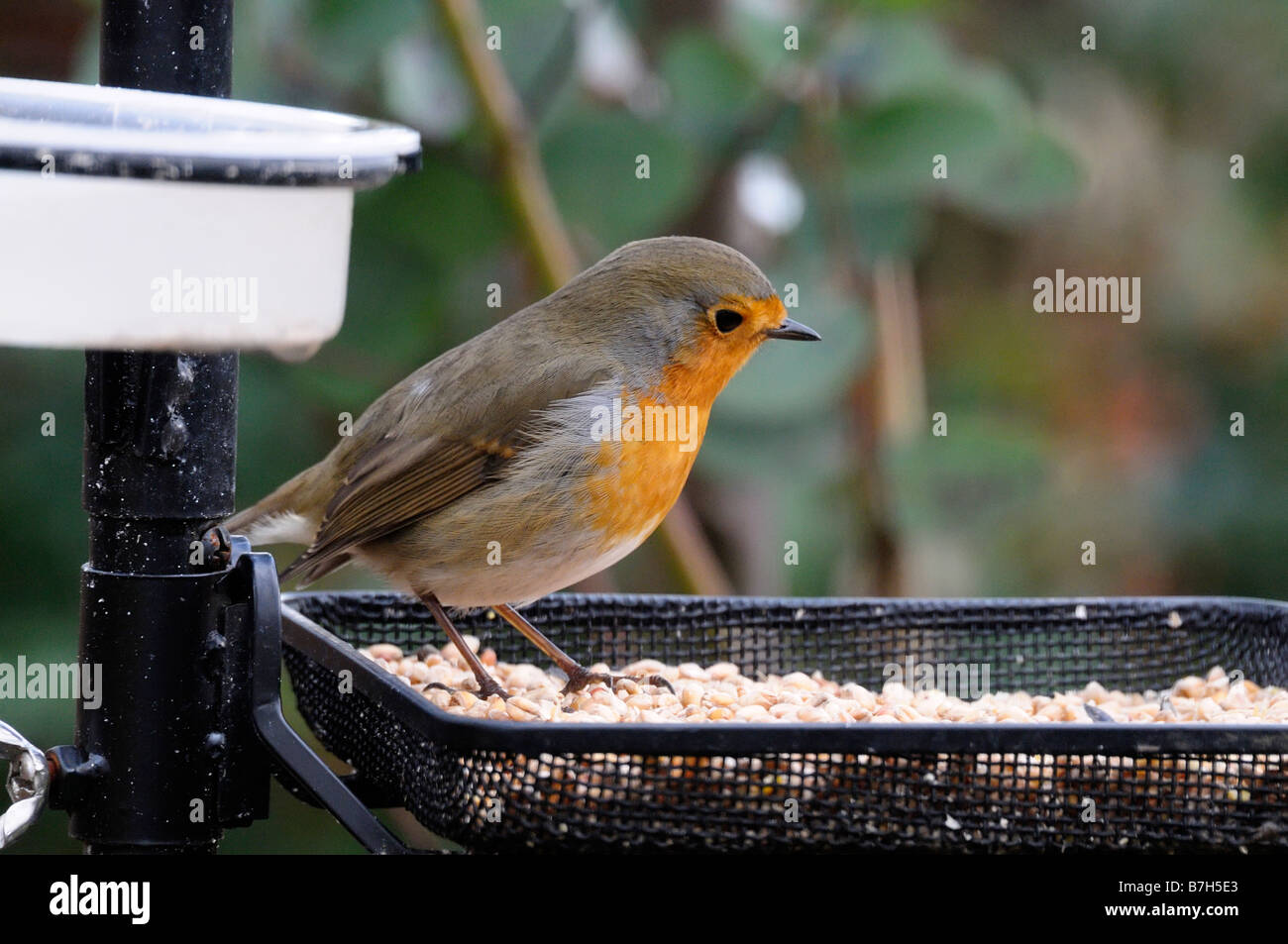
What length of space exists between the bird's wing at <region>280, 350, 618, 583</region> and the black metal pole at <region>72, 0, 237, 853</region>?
943mm

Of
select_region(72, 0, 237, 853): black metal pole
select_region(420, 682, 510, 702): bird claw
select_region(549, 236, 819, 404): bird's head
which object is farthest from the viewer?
select_region(549, 236, 819, 404): bird's head

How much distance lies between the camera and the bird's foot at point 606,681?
10.5 feet

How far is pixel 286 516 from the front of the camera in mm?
3711

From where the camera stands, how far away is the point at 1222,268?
19.1 feet

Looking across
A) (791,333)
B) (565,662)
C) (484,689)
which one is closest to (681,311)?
(791,333)

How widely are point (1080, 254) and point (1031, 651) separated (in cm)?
278

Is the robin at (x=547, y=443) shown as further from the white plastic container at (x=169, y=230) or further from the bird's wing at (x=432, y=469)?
the white plastic container at (x=169, y=230)

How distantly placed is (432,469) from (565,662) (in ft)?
1.57

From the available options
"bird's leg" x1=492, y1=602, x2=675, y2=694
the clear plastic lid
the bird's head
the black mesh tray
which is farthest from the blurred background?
the black mesh tray

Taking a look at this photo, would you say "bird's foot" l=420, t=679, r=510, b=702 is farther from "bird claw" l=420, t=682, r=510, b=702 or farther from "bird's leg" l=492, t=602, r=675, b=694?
"bird's leg" l=492, t=602, r=675, b=694

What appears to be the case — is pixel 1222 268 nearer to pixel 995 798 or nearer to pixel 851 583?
pixel 851 583

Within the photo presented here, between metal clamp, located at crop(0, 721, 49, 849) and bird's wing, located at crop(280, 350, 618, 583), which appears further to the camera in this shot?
bird's wing, located at crop(280, 350, 618, 583)

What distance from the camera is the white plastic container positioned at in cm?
195

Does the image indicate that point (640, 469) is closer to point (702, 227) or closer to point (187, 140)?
point (187, 140)
